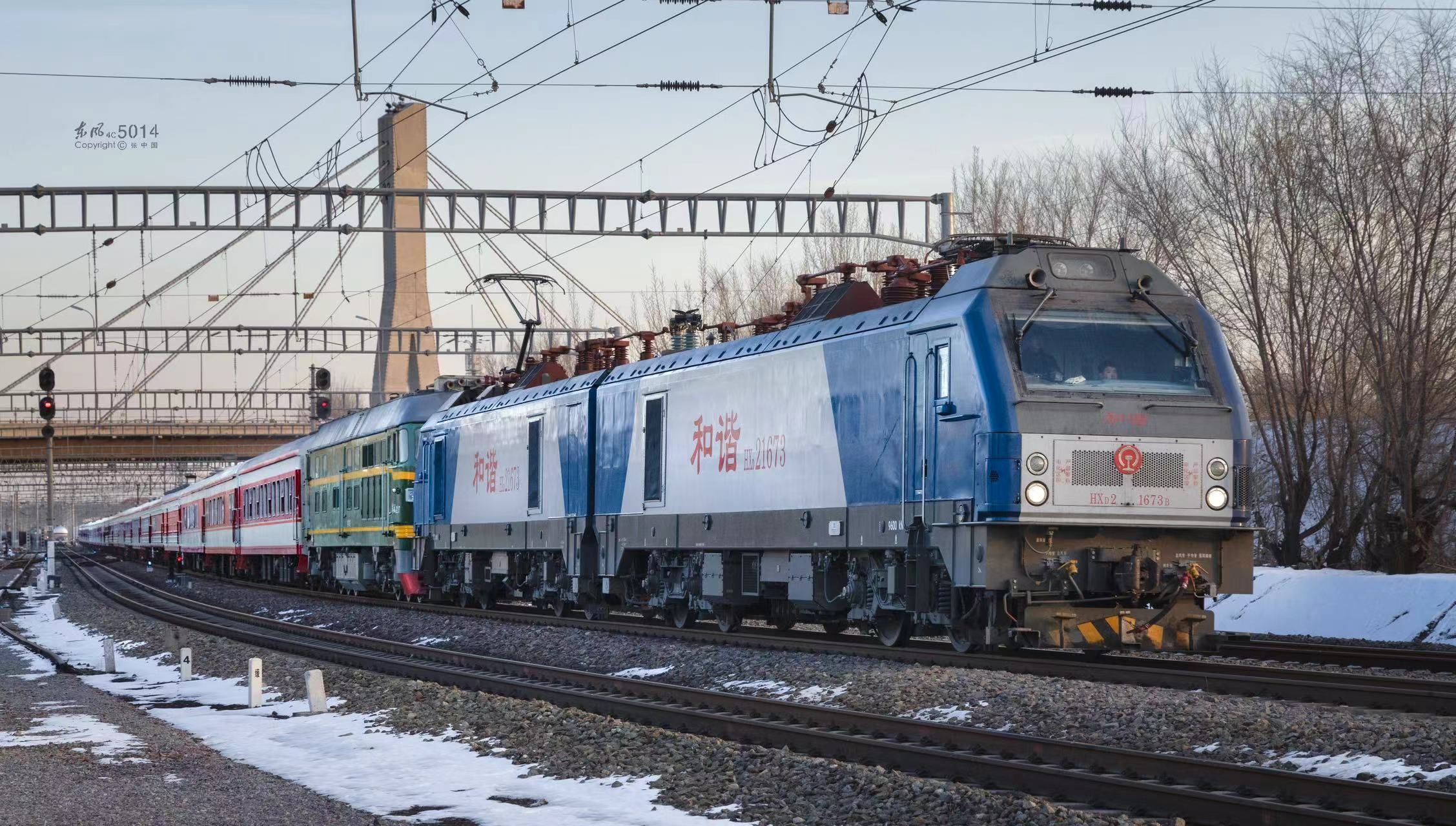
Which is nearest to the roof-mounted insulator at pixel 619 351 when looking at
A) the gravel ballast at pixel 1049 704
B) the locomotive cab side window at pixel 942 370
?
the gravel ballast at pixel 1049 704

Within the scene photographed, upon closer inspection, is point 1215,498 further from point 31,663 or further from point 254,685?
point 31,663

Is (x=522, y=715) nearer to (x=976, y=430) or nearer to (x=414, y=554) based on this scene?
(x=976, y=430)

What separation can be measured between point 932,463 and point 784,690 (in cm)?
254

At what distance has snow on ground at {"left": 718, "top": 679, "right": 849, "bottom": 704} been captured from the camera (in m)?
14.5

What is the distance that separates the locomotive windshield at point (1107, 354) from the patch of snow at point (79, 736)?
825 cm

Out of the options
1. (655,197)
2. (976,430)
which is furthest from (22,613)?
(976,430)

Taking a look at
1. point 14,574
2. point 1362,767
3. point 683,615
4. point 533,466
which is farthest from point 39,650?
point 14,574

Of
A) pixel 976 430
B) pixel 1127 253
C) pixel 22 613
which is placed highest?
pixel 1127 253

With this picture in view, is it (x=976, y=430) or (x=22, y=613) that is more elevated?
(x=976, y=430)

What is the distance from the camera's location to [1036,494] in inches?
557

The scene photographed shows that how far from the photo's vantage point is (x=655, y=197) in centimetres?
3644

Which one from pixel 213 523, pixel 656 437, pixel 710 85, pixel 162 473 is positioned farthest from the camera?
pixel 162 473

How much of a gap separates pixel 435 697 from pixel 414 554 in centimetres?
1772

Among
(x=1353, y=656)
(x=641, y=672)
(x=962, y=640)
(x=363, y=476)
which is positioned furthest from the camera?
(x=363, y=476)
